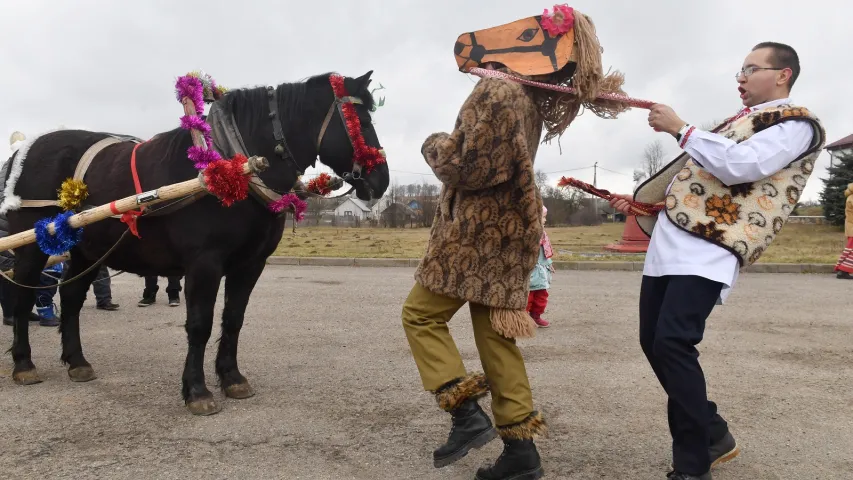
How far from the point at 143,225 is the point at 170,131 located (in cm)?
67

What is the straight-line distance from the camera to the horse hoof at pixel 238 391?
4000mm

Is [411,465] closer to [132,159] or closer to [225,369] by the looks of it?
[225,369]

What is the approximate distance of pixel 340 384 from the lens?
4281 millimetres

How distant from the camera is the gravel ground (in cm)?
296

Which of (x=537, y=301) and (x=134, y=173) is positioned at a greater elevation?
(x=134, y=173)

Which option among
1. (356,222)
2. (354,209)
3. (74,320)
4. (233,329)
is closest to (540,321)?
(233,329)

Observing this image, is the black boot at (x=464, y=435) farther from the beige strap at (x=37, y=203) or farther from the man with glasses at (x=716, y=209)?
the beige strap at (x=37, y=203)

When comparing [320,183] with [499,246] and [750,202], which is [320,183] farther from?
[750,202]

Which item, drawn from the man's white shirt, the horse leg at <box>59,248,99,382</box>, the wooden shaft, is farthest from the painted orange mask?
the horse leg at <box>59,248,99,382</box>

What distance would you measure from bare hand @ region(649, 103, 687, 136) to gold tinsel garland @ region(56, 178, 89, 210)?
371 centimetres

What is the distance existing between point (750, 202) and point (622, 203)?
2.01ft

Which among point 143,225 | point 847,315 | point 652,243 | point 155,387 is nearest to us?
point 652,243

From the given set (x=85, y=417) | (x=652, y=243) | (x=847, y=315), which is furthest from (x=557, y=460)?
(x=847, y=315)

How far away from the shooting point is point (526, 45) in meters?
2.61
